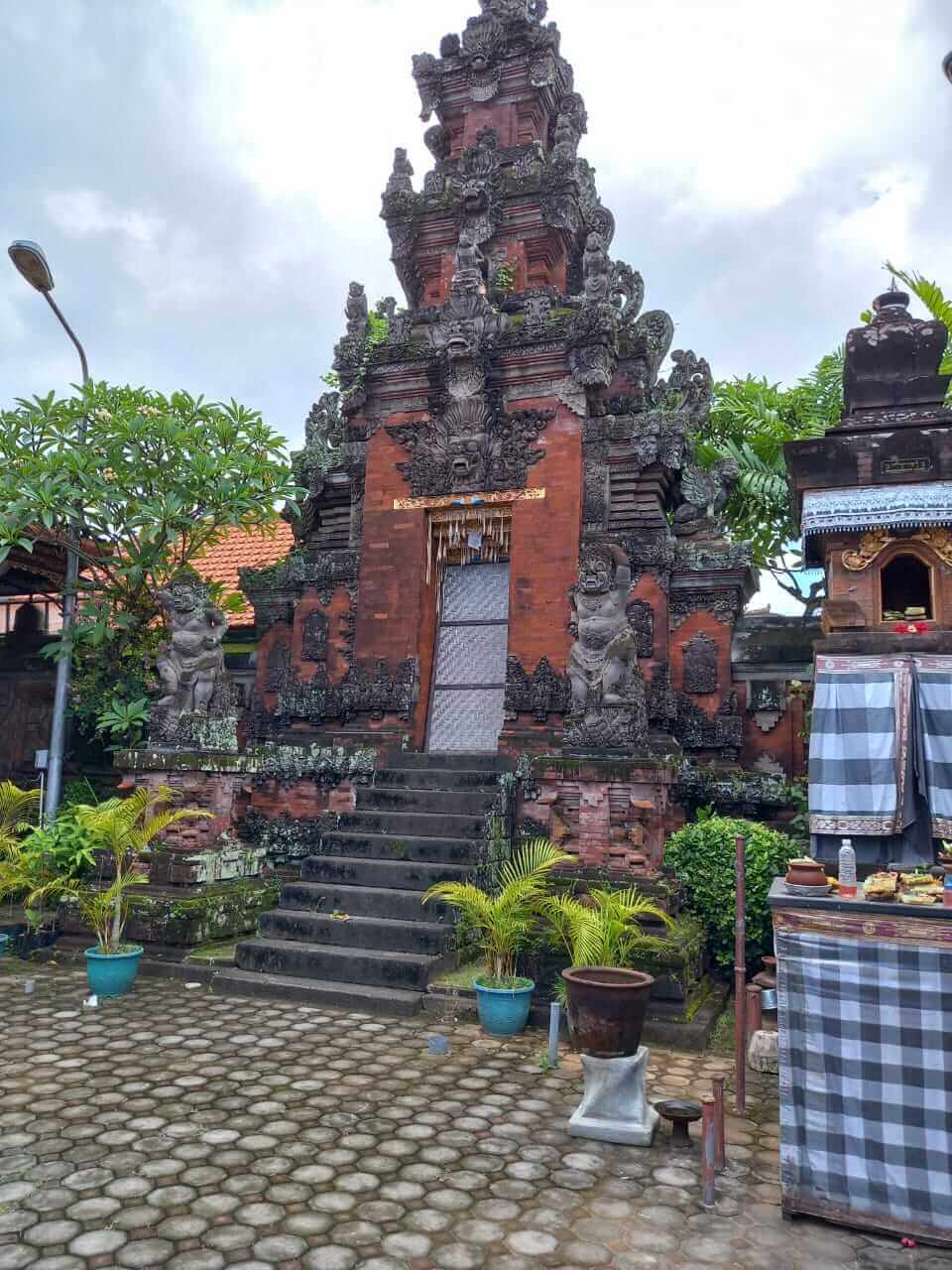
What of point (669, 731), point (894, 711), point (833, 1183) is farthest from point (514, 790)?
point (833, 1183)

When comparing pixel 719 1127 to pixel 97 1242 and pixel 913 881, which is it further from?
pixel 97 1242

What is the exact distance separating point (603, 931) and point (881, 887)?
7.32 ft

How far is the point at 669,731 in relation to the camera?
32.4 ft

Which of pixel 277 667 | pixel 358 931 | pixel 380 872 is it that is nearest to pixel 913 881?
pixel 358 931

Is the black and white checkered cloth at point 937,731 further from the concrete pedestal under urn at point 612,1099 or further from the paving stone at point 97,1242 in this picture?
the paving stone at point 97,1242

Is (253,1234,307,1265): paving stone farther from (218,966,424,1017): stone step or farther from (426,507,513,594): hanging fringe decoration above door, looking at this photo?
(426,507,513,594): hanging fringe decoration above door

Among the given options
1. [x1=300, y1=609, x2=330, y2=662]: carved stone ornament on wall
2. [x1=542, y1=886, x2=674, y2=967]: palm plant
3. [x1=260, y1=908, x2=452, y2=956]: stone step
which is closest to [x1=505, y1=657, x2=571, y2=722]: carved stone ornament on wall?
[x1=300, y1=609, x2=330, y2=662]: carved stone ornament on wall

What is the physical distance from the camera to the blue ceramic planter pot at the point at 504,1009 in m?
6.55

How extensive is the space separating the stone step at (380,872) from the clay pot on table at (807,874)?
→ 4.16 m

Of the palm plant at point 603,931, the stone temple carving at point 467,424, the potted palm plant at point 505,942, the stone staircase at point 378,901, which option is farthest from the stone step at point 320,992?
the stone temple carving at point 467,424

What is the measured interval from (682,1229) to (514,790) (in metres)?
5.53

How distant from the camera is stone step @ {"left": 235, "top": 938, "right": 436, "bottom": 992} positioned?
23.8ft

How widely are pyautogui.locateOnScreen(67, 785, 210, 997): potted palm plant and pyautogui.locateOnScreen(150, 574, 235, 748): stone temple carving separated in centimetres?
100

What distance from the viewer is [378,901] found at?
8.13 m
